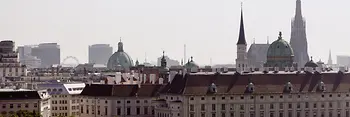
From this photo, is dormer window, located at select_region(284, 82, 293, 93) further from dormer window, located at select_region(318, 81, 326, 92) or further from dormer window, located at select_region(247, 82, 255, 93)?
dormer window, located at select_region(247, 82, 255, 93)

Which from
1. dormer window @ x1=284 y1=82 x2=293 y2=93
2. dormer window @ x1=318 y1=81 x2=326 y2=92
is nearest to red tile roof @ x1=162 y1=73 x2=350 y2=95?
dormer window @ x1=284 y1=82 x2=293 y2=93

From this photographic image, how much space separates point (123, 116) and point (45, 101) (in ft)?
43.0

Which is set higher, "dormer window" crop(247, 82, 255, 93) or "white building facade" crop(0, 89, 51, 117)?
"dormer window" crop(247, 82, 255, 93)

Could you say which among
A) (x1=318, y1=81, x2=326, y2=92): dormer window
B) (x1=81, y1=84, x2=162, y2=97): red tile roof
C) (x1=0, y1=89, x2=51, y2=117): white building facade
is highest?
(x1=318, y1=81, x2=326, y2=92): dormer window

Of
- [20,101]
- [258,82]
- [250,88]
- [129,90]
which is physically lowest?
[20,101]

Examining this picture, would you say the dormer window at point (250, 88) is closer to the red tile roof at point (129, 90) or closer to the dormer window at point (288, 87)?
the dormer window at point (288, 87)

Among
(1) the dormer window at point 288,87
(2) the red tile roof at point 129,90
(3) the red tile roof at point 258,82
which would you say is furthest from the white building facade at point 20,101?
(1) the dormer window at point 288,87

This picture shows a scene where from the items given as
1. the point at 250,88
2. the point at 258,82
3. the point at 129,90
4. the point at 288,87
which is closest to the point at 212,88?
the point at 250,88

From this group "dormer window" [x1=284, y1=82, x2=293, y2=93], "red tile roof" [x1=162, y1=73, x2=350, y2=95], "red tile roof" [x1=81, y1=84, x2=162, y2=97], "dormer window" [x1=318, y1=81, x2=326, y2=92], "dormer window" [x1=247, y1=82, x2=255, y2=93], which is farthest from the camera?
"red tile roof" [x1=81, y1=84, x2=162, y2=97]

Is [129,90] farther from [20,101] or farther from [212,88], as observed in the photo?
[212,88]

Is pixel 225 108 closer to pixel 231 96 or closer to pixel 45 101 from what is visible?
pixel 231 96

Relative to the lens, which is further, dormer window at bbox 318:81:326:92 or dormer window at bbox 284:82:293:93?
dormer window at bbox 318:81:326:92

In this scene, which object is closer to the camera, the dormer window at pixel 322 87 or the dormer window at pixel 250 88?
the dormer window at pixel 250 88

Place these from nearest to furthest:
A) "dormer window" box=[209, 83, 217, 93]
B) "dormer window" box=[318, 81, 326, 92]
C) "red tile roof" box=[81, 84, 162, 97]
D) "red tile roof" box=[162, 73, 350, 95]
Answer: "dormer window" box=[209, 83, 217, 93], "red tile roof" box=[162, 73, 350, 95], "dormer window" box=[318, 81, 326, 92], "red tile roof" box=[81, 84, 162, 97]
